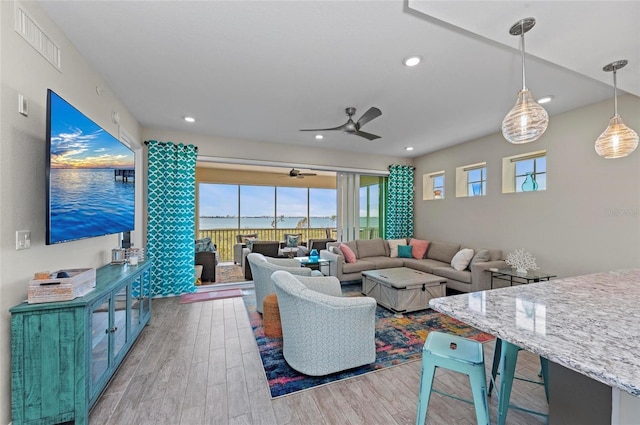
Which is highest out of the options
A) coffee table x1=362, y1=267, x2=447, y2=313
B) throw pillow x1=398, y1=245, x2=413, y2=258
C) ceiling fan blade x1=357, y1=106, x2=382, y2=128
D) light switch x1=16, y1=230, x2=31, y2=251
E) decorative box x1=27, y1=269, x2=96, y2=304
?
ceiling fan blade x1=357, y1=106, x2=382, y2=128

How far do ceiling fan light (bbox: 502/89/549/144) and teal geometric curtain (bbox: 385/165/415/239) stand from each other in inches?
177

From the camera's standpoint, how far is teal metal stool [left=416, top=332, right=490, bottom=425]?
4.43ft

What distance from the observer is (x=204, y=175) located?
26.2 ft

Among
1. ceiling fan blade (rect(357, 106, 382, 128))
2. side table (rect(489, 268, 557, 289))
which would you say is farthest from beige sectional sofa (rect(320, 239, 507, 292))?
ceiling fan blade (rect(357, 106, 382, 128))

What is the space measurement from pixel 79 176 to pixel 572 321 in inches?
125

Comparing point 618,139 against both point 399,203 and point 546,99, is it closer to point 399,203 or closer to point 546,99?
point 546,99

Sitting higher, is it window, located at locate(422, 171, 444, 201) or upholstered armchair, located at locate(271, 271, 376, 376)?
window, located at locate(422, 171, 444, 201)

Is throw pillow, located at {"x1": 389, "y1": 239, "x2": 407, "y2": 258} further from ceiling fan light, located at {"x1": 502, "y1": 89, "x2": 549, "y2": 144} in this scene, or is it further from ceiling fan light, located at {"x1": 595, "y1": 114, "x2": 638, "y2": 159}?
ceiling fan light, located at {"x1": 502, "y1": 89, "x2": 549, "y2": 144}

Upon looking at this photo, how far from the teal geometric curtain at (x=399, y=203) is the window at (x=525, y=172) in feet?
7.03

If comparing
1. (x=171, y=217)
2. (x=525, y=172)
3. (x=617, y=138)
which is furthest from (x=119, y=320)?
(x=525, y=172)

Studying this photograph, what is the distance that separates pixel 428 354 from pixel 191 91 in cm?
348

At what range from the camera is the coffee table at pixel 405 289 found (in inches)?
142

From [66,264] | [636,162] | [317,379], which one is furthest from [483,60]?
[66,264]

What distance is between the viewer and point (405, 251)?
566 centimetres
